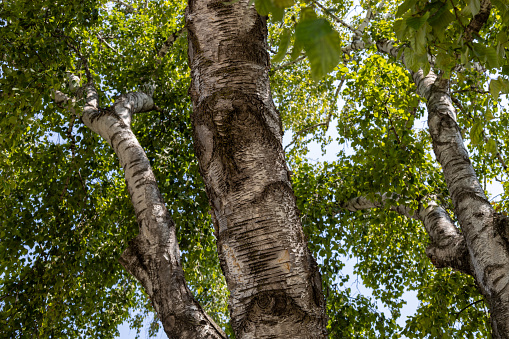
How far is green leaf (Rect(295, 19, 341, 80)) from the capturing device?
588 mm

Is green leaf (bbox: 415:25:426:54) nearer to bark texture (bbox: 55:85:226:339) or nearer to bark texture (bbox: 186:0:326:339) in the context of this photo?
bark texture (bbox: 186:0:326:339)

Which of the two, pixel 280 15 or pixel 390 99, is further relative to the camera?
pixel 390 99

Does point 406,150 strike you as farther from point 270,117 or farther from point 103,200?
point 103,200

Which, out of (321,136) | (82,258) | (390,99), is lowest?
(82,258)

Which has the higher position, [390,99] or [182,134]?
[182,134]

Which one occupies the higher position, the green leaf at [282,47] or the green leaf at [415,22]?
the green leaf at [415,22]

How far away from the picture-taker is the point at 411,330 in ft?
13.9

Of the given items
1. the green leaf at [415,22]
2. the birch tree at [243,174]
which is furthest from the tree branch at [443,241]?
the green leaf at [415,22]

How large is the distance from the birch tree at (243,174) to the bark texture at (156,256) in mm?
13

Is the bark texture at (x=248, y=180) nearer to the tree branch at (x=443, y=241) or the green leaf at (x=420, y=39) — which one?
the green leaf at (x=420, y=39)

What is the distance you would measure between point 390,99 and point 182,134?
2.98 m

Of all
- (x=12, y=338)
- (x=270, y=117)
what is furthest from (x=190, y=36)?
(x=12, y=338)

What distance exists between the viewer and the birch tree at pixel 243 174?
1.16 metres

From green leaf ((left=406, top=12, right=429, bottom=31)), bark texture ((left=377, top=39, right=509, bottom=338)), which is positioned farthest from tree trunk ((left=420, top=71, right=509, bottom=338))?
green leaf ((left=406, top=12, right=429, bottom=31))
